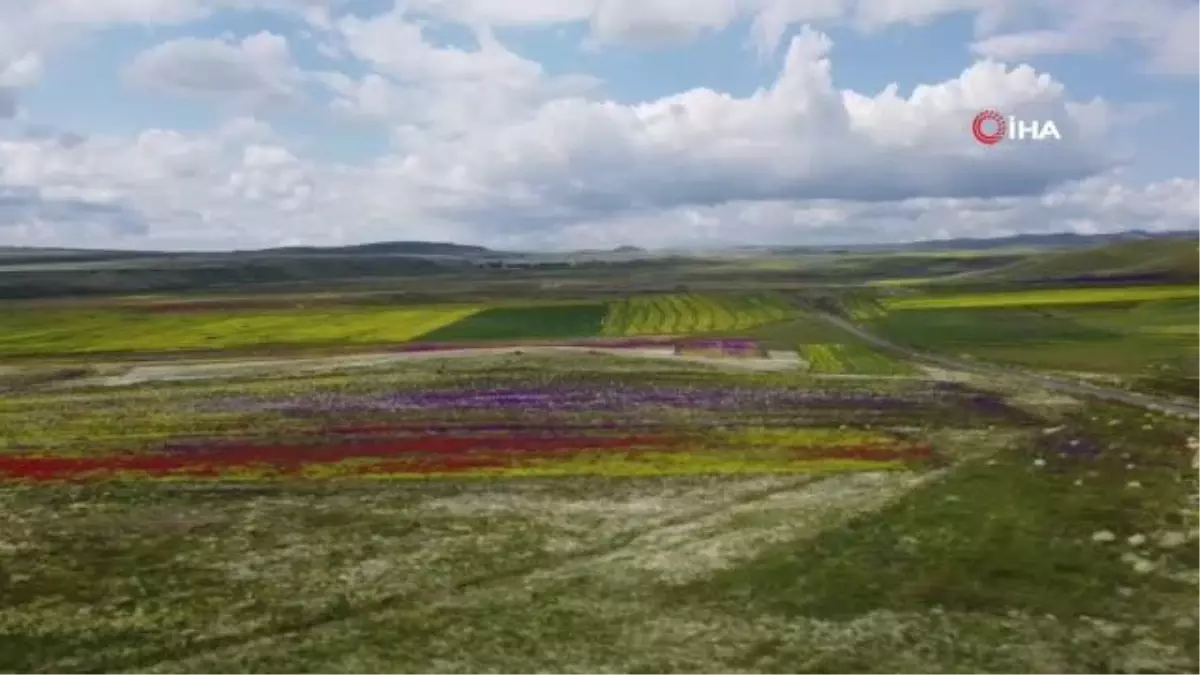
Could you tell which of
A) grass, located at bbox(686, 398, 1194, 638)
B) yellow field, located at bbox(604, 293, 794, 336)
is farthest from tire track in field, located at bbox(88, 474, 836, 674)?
yellow field, located at bbox(604, 293, 794, 336)

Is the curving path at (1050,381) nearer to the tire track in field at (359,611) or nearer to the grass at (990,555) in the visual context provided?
the grass at (990,555)

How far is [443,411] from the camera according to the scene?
216 ft

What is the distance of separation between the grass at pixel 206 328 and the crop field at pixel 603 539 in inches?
1859

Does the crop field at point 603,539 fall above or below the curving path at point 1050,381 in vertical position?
below

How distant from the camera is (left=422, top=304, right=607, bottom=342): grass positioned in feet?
383

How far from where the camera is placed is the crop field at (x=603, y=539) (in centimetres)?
2744

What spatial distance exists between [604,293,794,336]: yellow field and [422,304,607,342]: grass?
2.66 meters

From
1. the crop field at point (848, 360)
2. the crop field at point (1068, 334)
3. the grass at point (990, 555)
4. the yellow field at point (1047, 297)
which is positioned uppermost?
the yellow field at point (1047, 297)

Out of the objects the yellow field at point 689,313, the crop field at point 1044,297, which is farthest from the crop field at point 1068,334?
the yellow field at point 689,313

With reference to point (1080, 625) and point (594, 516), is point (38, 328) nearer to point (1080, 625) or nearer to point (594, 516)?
→ point (594, 516)

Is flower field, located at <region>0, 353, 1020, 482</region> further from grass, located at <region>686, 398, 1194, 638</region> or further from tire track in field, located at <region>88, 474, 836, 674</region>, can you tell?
tire track in field, located at <region>88, 474, 836, 674</region>

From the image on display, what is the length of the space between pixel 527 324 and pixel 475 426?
69783 millimetres

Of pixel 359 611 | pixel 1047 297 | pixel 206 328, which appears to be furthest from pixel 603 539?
pixel 1047 297


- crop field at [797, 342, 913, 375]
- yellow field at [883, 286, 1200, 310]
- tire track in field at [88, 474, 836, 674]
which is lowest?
tire track in field at [88, 474, 836, 674]
